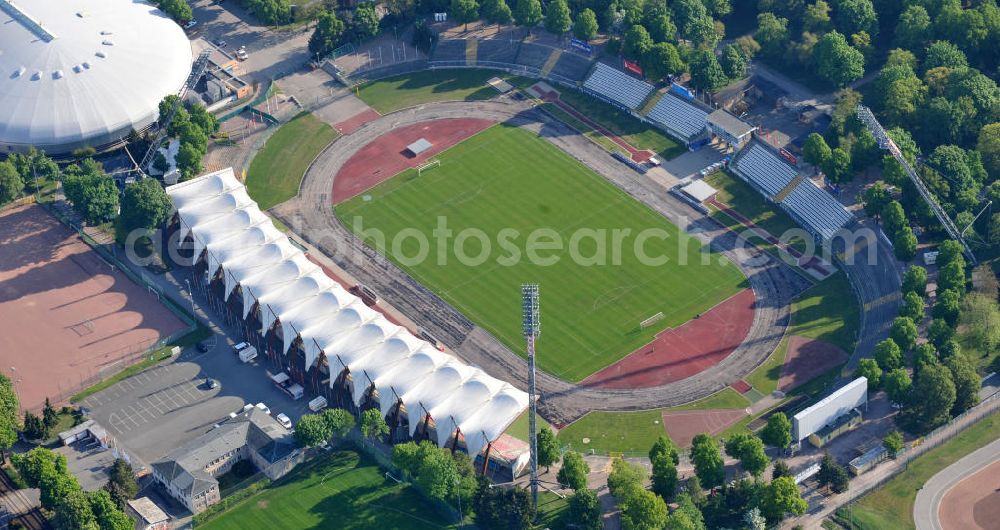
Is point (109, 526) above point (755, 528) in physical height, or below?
below

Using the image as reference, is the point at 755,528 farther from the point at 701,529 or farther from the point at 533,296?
the point at 533,296

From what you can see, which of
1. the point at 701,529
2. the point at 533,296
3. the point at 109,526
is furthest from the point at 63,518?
the point at 701,529

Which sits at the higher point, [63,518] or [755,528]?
[755,528]

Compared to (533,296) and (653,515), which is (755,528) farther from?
(533,296)

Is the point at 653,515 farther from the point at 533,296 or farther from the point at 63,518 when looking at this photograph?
the point at 63,518

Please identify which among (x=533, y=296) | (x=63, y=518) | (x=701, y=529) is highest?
(x=533, y=296)

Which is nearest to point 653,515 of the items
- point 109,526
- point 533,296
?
point 533,296

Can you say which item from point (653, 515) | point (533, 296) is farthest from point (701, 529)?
point (533, 296)
